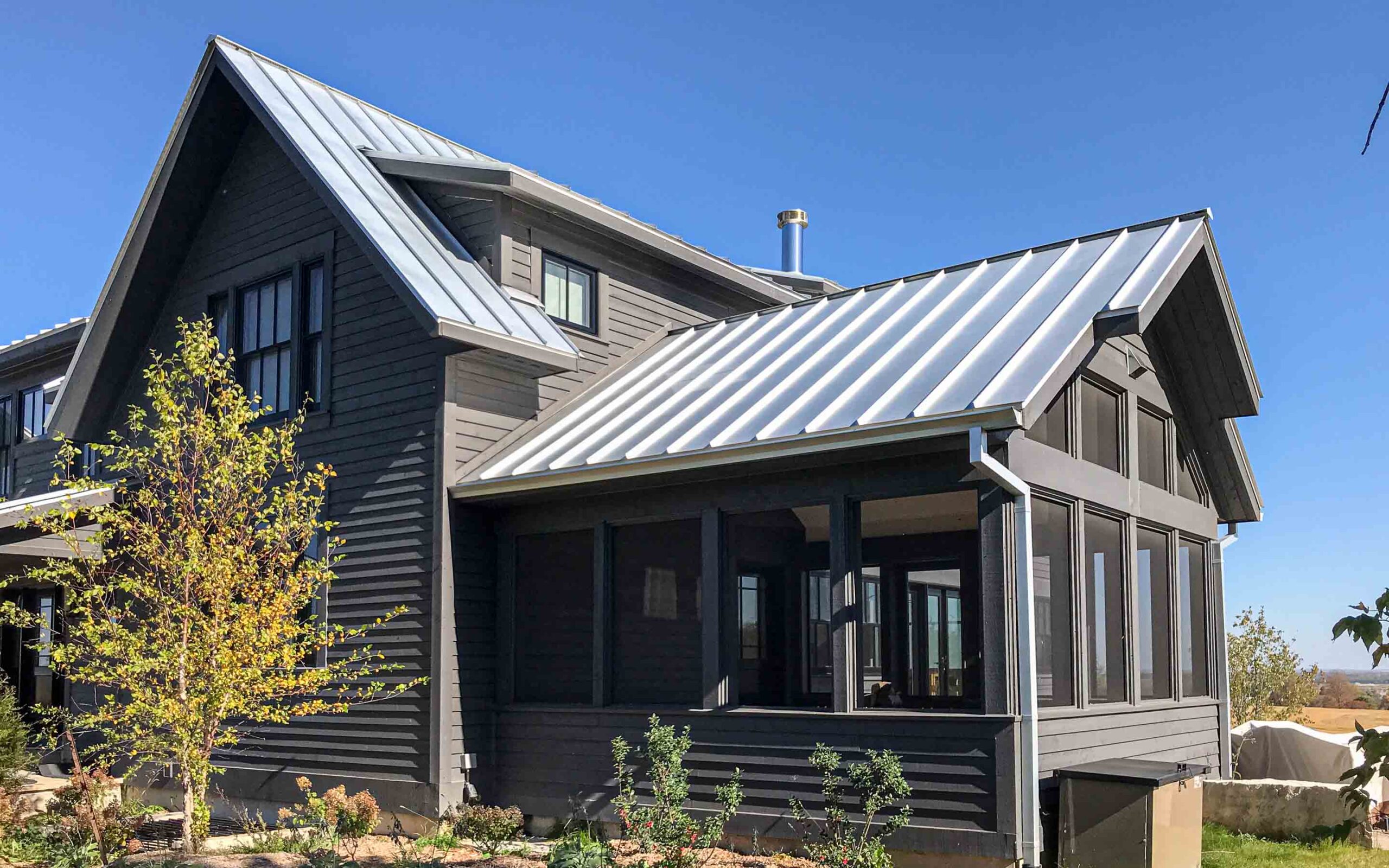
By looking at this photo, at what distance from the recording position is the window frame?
14.3 m

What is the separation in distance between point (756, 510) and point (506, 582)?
10.4 feet

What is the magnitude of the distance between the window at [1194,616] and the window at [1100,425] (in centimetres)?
208

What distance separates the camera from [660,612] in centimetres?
1576

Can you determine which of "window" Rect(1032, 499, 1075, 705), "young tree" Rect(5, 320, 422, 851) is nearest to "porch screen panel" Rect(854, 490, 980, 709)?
"window" Rect(1032, 499, 1075, 705)

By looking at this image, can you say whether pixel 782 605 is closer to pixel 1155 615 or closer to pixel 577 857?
pixel 1155 615

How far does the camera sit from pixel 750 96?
893 inches

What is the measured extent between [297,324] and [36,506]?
134 inches

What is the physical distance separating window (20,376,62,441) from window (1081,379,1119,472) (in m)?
16.1

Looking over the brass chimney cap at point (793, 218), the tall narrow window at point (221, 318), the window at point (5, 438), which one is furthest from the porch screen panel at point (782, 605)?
the window at point (5, 438)

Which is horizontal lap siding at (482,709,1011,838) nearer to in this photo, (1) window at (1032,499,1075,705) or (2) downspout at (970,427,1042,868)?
(2) downspout at (970,427,1042,868)

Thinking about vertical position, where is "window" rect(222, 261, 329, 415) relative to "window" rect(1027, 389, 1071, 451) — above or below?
above

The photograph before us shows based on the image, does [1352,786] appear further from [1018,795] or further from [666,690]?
[666,690]

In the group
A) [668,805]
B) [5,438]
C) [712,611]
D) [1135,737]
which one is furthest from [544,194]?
[5,438]

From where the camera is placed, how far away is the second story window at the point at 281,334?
14586mm
